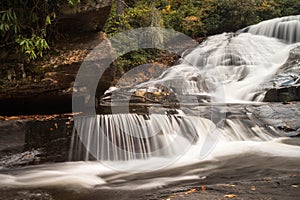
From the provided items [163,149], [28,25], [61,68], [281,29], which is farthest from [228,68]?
[28,25]

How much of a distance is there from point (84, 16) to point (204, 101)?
4.39 m

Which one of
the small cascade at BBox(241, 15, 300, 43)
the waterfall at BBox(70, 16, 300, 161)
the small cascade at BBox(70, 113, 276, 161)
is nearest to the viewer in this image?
the small cascade at BBox(70, 113, 276, 161)

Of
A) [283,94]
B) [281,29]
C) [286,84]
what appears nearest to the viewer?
[283,94]

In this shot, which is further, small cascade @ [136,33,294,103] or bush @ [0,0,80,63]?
small cascade @ [136,33,294,103]

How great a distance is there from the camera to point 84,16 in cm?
524

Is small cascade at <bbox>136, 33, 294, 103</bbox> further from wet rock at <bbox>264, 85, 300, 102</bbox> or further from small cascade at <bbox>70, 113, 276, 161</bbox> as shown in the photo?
small cascade at <bbox>70, 113, 276, 161</bbox>

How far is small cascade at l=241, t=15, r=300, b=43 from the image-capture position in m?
12.5

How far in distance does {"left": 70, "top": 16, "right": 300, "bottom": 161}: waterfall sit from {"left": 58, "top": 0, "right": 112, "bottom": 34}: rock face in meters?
1.68

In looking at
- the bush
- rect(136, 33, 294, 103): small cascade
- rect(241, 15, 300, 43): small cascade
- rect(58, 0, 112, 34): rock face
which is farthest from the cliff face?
rect(241, 15, 300, 43): small cascade

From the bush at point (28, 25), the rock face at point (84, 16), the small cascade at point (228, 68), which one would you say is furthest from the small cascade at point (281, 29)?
the bush at point (28, 25)

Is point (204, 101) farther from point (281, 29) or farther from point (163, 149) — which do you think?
point (281, 29)

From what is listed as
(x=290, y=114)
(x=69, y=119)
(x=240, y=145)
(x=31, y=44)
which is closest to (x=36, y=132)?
(x=69, y=119)

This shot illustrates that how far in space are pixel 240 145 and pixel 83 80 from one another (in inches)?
117

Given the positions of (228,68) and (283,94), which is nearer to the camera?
(283,94)
